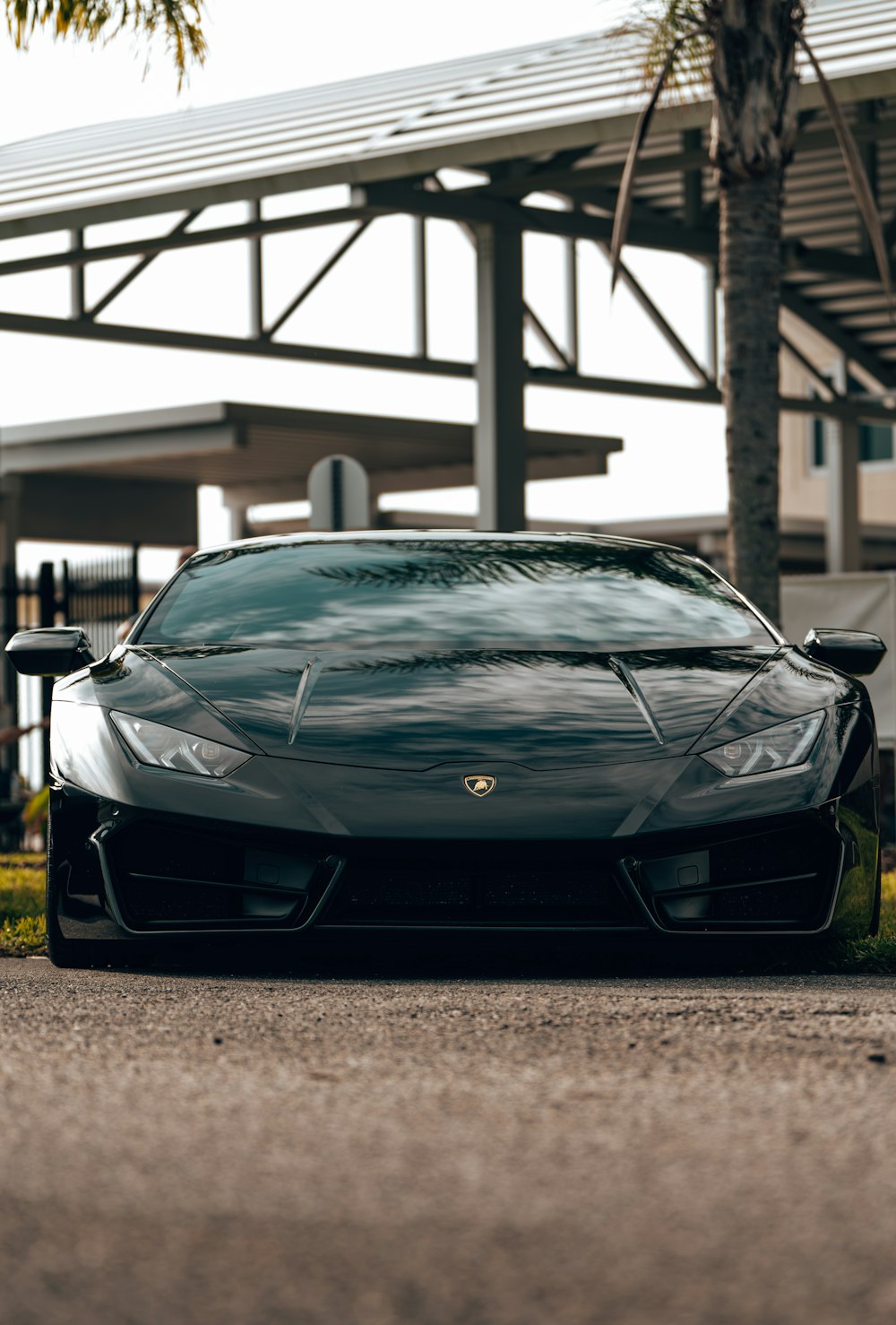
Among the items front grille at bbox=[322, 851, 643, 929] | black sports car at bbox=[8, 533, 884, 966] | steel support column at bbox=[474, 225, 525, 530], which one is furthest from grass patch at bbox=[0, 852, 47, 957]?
steel support column at bbox=[474, 225, 525, 530]

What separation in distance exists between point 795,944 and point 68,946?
1831 millimetres

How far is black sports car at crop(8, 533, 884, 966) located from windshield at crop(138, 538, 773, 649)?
0.33ft

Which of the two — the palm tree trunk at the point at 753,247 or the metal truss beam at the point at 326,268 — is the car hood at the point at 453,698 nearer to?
the palm tree trunk at the point at 753,247

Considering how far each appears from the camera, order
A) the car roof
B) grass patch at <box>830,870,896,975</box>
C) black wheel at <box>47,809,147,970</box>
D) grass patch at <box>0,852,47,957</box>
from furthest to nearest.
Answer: the car roof < grass patch at <box>0,852,47,957</box> < grass patch at <box>830,870,896,975</box> < black wheel at <box>47,809,147,970</box>

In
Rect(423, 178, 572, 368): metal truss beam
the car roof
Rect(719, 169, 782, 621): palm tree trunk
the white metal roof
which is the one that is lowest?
the car roof

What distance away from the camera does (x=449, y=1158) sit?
2.76 m

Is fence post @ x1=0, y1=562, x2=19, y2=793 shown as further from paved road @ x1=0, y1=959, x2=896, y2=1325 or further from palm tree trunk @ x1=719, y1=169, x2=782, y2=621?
paved road @ x1=0, y1=959, x2=896, y2=1325

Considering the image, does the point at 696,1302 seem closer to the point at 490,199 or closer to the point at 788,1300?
the point at 788,1300

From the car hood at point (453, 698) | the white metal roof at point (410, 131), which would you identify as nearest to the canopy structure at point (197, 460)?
the white metal roof at point (410, 131)

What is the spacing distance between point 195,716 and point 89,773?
1.01 ft

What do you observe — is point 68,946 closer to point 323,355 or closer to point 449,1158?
point 449,1158

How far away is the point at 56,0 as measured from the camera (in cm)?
1304

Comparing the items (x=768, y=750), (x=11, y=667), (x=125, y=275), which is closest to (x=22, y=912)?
(x=768, y=750)

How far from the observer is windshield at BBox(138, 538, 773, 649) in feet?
18.3
